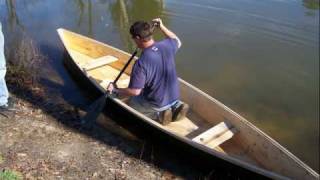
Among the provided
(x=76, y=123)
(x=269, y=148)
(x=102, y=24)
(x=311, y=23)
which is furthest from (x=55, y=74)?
(x=311, y=23)

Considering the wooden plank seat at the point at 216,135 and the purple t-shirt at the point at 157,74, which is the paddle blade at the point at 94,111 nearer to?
the purple t-shirt at the point at 157,74

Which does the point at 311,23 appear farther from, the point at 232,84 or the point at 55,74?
the point at 55,74

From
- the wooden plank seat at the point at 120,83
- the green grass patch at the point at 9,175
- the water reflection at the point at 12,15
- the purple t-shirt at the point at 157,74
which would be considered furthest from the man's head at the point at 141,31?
the water reflection at the point at 12,15

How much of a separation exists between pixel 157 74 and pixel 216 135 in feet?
4.14

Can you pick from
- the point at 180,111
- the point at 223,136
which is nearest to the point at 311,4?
the point at 180,111

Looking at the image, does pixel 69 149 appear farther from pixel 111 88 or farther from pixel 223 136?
pixel 223 136

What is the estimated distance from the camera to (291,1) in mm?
13766

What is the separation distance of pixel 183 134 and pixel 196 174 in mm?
723

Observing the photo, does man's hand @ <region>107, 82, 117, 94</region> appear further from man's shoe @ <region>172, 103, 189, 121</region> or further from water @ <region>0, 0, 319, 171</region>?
water @ <region>0, 0, 319, 171</region>

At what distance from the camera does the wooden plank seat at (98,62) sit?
29.1 feet

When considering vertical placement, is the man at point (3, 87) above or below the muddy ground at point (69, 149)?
above

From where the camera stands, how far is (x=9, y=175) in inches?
224

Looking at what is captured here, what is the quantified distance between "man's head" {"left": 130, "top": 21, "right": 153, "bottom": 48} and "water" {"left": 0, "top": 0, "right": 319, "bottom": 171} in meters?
2.76

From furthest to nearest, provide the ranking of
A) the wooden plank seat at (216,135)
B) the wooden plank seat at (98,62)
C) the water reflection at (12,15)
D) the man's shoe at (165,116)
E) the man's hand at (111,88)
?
the water reflection at (12,15) < the wooden plank seat at (98,62) < the man's hand at (111,88) < the man's shoe at (165,116) < the wooden plank seat at (216,135)
